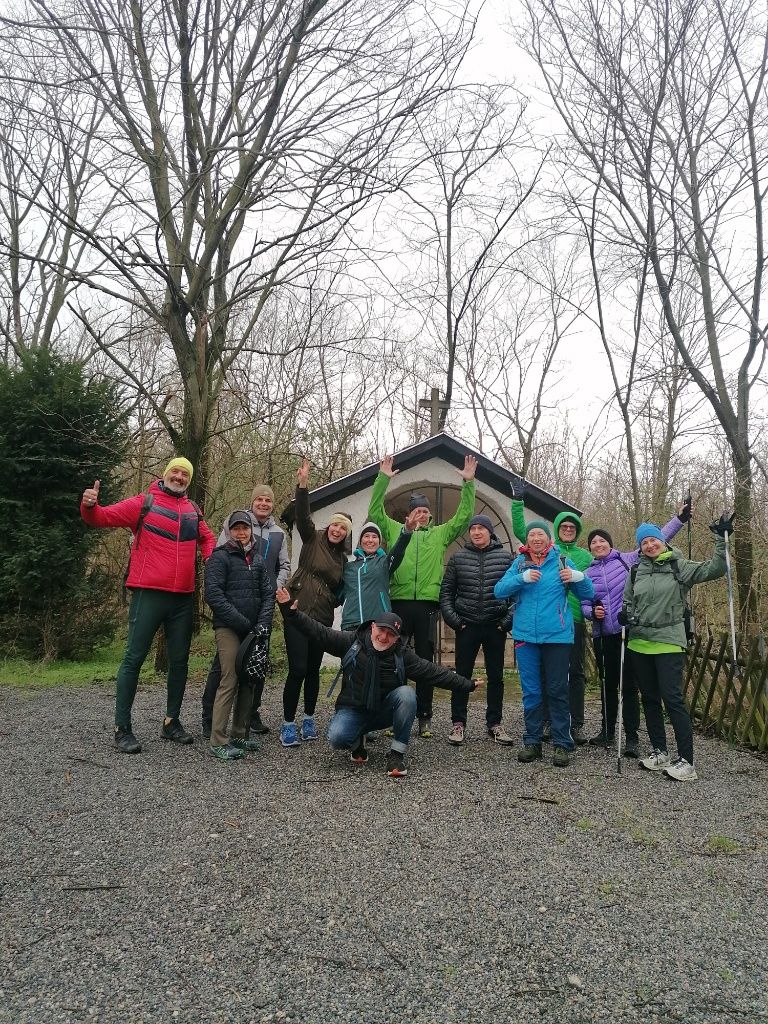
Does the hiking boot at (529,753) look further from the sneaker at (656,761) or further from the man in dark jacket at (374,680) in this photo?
the sneaker at (656,761)

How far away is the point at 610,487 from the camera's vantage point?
23.7m

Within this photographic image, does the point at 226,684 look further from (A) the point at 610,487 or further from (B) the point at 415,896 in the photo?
(A) the point at 610,487

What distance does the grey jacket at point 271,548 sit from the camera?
513 cm

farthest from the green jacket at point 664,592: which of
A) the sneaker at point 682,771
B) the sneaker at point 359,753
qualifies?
the sneaker at point 359,753

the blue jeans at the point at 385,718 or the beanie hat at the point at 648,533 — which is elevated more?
the beanie hat at the point at 648,533

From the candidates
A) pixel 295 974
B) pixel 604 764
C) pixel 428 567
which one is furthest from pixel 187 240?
pixel 295 974

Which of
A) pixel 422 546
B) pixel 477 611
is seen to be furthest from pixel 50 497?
pixel 477 611

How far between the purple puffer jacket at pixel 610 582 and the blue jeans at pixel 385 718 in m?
1.77

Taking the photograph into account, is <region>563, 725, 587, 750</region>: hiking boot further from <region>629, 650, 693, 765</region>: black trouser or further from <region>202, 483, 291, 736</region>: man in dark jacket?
<region>202, 483, 291, 736</region>: man in dark jacket

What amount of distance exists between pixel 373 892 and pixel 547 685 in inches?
93.2

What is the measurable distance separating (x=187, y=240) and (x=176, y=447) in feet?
8.54

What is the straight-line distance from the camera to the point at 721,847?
11.4 feet

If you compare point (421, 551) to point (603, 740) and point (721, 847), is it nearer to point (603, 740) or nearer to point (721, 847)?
point (603, 740)

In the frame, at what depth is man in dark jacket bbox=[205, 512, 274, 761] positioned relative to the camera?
4738 millimetres
